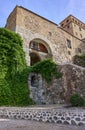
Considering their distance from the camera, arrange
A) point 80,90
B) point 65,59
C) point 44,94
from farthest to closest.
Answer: point 65,59 < point 44,94 < point 80,90

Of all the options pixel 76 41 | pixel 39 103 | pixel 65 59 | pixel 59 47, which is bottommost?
pixel 39 103

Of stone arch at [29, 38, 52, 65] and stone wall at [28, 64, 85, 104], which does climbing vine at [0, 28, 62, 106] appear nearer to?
stone wall at [28, 64, 85, 104]

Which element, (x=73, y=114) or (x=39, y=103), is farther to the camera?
(x=39, y=103)

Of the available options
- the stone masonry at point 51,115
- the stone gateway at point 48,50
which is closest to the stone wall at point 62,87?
the stone gateway at point 48,50

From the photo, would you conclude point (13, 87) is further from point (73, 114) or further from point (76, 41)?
point (76, 41)

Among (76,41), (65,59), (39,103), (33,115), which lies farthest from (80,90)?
(76,41)

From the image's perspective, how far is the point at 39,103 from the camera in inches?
545

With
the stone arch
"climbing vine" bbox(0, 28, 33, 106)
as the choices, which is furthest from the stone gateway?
"climbing vine" bbox(0, 28, 33, 106)

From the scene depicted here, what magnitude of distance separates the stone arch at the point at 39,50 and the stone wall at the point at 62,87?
326 inches

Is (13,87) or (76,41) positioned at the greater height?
(76,41)

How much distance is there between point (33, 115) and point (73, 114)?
7.48 ft

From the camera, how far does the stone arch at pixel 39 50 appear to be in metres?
22.3

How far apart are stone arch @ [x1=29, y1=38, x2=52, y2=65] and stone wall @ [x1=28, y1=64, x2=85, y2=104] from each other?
8.29 m

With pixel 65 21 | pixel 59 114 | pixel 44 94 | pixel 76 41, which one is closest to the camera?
pixel 59 114
